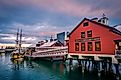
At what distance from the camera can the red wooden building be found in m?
31.4

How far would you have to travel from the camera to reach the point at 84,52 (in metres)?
37.5

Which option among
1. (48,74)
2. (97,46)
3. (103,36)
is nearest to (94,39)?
(97,46)

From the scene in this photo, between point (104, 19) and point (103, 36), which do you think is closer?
point (103, 36)

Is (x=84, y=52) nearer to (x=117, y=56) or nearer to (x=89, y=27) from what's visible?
(x=89, y=27)

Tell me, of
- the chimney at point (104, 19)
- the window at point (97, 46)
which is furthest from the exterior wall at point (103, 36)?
the chimney at point (104, 19)

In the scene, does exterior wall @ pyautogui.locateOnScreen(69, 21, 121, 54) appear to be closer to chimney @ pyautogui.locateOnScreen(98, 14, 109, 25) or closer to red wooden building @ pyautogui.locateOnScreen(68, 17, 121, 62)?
red wooden building @ pyautogui.locateOnScreen(68, 17, 121, 62)

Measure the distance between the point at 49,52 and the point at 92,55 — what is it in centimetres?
3616

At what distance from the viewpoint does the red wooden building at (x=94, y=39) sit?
31430 millimetres

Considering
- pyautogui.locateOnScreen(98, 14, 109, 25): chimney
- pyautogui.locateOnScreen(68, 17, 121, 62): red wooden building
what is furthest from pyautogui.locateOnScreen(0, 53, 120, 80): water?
pyautogui.locateOnScreen(98, 14, 109, 25): chimney

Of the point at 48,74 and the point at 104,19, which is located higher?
the point at 104,19

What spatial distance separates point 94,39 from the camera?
35.1m

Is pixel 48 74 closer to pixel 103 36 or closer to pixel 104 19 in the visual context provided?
pixel 103 36

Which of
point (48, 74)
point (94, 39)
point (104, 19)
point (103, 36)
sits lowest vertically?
point (48, 74)

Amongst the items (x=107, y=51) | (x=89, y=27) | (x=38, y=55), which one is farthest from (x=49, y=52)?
(x=107, y=51)
